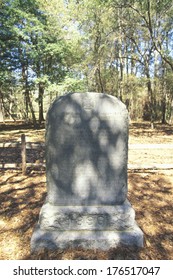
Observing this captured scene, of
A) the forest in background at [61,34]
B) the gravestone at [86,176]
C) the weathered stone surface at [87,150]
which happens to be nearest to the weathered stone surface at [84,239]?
the gravestone at [86,176]

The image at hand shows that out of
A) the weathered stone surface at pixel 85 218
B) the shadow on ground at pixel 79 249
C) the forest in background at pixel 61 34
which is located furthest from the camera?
the forest in background at pixel 61 34

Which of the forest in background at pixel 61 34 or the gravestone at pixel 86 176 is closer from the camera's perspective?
the gravestone at pixel 86 176

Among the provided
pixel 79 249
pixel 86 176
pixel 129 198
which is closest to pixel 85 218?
pixel 79 249

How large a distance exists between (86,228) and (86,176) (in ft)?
2.44

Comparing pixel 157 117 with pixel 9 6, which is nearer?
pixel 9 6

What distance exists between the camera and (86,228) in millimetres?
3307

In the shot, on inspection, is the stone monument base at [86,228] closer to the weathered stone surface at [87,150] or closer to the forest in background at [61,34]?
the weathered stone surface at [87,150]

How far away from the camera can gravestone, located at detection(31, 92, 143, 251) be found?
10.4ft

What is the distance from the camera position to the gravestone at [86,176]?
125 inches

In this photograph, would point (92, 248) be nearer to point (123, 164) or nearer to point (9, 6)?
point (123, 164)

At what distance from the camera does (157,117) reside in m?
32.1

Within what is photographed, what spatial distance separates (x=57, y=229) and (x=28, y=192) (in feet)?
6.85

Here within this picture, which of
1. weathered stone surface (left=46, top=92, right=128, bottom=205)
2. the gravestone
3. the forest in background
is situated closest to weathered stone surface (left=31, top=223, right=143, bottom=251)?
the gravestone
